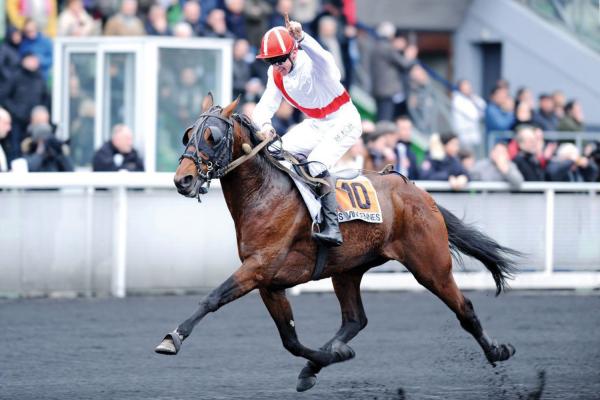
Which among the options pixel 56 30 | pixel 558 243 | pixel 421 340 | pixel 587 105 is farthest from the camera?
pixel 587 105

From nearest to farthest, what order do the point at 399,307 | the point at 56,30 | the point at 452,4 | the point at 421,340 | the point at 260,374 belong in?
the point at 260,374 → the point at 421,340 → the point at 399,307 → the point at 56,30 → the point at 452,4

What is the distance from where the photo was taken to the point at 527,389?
932 cm

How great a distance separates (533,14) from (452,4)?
1901 mm

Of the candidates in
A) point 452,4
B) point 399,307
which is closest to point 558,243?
point 399,307

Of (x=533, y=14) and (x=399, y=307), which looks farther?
(x=533, y=14)

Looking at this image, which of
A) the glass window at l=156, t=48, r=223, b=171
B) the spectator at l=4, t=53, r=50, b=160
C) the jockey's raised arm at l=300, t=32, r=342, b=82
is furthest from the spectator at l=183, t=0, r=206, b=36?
the jockey's raised arm at l=300, t=32, r=342, b=82

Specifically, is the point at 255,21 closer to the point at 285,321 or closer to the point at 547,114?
the point at 547,114

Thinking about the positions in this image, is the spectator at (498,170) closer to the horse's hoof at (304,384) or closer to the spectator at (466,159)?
the spectator at (466,159)

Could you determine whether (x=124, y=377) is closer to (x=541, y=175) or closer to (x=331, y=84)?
(x=331, y=84)

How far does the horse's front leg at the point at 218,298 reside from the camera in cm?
821

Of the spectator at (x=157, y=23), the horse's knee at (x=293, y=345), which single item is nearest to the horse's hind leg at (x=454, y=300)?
the horse's knee at (x=293, y=345)

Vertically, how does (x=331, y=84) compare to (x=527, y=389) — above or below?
above

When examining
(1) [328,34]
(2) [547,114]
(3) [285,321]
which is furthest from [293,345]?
(2) [547,114]

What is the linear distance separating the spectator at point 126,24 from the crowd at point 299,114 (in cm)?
1
